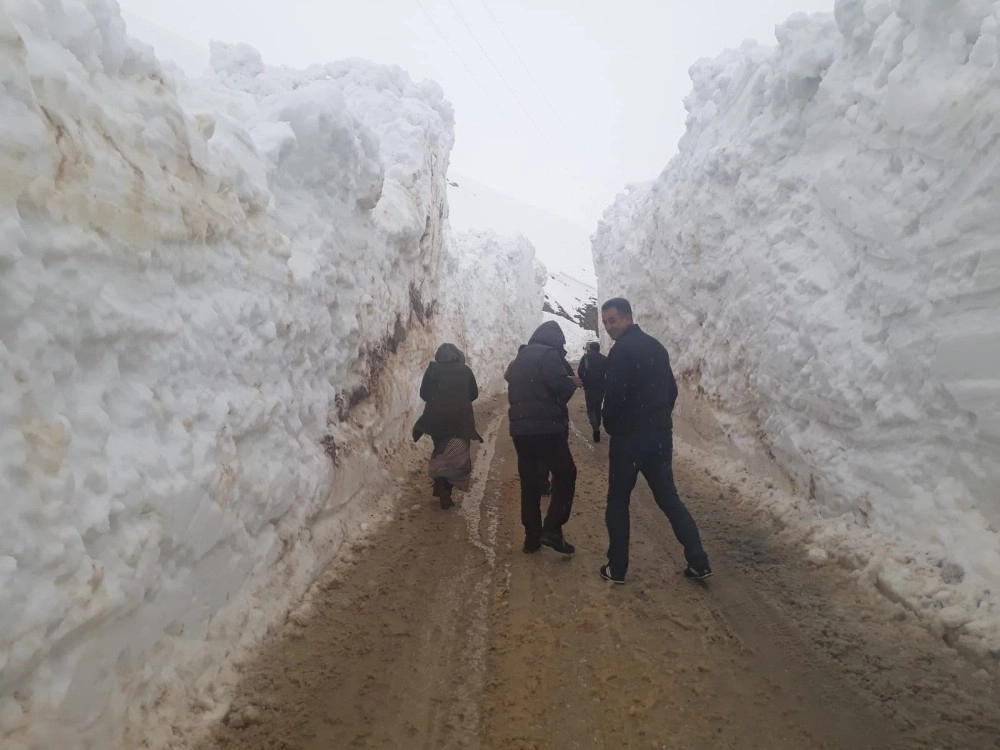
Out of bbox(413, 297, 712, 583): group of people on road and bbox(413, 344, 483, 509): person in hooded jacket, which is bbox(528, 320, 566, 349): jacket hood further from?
bbox(413, 344, 483, 509): person in hooded jacket

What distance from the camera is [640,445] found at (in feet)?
13.5

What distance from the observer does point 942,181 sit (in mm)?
4008

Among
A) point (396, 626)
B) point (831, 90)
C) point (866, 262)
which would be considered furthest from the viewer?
point (831, 90)

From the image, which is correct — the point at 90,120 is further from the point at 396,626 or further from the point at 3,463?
the point at 396,626

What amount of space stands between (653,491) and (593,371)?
4.64m

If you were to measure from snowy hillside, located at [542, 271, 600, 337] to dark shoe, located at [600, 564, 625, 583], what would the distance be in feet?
89.6

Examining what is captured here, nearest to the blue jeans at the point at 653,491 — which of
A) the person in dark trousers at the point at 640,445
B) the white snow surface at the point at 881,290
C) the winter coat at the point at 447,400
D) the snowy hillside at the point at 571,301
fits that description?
the person in dark trousers at the point at 640,445

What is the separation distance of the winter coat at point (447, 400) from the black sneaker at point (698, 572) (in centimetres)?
271

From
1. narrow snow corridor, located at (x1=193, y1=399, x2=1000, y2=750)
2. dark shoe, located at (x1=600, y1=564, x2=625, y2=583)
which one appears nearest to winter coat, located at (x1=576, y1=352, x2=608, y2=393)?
narrow snow corridor, located at (x1=193, y1=399, x2=1000, y2=750)

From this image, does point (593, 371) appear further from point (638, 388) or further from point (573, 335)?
point (573, 335)

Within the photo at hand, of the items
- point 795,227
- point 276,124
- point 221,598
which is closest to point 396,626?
point 221,598

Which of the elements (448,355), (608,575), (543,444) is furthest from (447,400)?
(608,575)

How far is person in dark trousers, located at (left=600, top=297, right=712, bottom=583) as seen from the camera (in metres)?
4.11

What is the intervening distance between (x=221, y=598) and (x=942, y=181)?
17.3 ft
